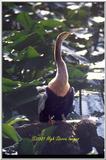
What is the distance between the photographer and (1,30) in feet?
5.75

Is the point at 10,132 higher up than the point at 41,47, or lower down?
lower down

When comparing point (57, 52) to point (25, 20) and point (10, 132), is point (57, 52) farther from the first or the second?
point (10, 132)

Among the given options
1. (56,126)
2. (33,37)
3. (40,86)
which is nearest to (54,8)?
(33,37)

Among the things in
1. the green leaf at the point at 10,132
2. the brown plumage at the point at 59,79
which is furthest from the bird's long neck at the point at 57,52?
the green leaf at the point at 10,132

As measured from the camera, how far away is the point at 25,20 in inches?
69.2

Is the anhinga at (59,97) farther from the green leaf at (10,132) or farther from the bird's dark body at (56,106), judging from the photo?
the green leaf at (10,132)

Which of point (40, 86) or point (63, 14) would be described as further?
point (63, 14)

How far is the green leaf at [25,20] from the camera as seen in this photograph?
175 centimetres

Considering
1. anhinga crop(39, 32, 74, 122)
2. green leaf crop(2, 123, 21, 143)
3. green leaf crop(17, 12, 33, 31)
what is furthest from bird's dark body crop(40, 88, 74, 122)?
green leaf crop(17, 12, 33, 31)

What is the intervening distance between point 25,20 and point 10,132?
40 cm

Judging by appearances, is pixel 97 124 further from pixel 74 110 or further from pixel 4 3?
pixel 4 3

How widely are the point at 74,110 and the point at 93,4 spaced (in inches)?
15.3

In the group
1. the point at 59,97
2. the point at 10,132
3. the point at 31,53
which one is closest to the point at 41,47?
the point at 31,53

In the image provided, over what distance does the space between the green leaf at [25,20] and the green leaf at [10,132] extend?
35cm
